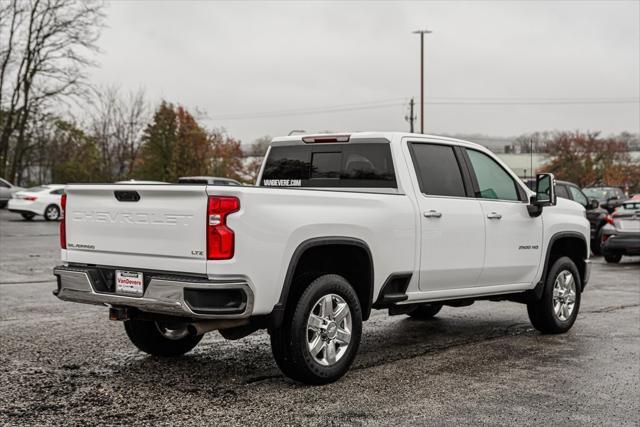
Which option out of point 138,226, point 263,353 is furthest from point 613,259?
point 138,226

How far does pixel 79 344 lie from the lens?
295 inches

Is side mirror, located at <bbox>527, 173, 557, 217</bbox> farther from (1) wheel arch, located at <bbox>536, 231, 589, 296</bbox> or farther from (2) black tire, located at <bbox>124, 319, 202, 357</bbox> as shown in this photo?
(2) black tire, located at <bbox>124, 319, 202, 357</bbox>

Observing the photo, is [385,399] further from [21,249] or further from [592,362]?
[21,249]

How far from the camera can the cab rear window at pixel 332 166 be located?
273 inches

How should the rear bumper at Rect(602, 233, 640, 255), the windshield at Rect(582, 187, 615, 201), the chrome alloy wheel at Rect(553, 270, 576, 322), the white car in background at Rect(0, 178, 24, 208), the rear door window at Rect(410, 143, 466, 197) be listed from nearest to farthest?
1. the rear door window at Rect(410, 143, 466, 197)
2. the chrome alloy wheel at Rect(553, 270, 576, 322)
3. the rear bumper at Rect(602, 233, 640, 255)
4. the windshield at Rect(582, 187, 615, 201)
5. the white car in background at Rect(0, 178, 24, 208)

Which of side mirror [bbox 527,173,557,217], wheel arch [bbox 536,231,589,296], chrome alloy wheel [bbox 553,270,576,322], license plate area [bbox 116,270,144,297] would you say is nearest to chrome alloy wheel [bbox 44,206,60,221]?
wheel arch [bbox 536,231,589,296]

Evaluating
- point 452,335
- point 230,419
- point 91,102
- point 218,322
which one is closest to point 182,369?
point 218,322

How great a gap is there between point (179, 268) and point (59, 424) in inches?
48.3

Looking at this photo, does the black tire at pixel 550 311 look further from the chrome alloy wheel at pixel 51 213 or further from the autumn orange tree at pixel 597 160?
the autumn orange tree at pixel 597 160

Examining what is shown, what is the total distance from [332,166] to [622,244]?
11.2 m

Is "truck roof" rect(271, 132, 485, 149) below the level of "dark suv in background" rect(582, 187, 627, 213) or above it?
above

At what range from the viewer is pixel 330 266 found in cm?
639

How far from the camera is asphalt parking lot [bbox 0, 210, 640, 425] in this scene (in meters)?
5.22

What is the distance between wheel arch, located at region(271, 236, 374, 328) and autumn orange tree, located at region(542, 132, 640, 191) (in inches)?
1832
